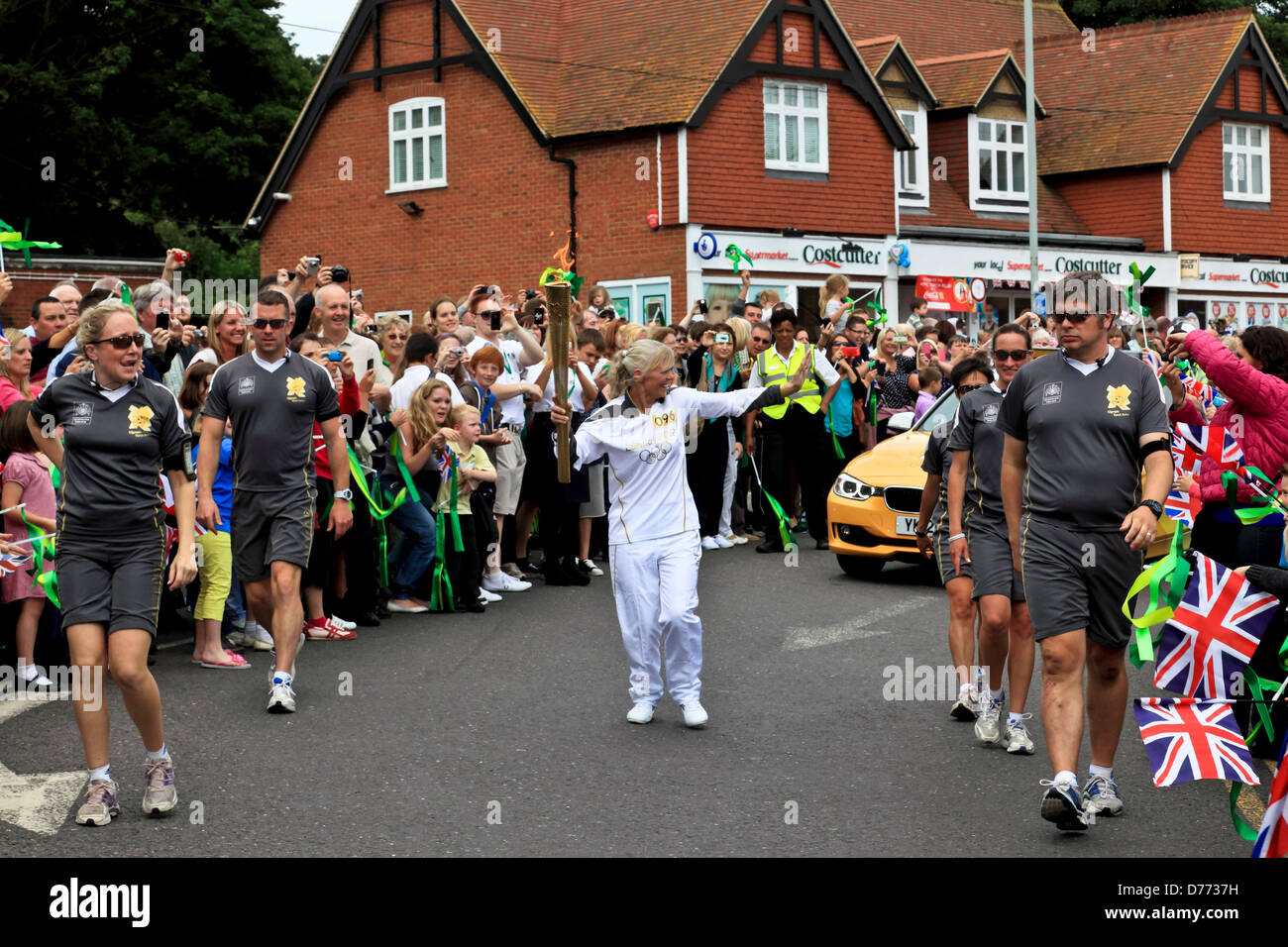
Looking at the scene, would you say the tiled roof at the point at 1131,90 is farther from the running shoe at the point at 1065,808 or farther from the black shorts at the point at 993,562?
the running shoe at the point at 1065,808

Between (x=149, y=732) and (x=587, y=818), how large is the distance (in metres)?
1.76

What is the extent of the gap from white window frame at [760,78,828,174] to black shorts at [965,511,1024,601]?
2583 centimetres

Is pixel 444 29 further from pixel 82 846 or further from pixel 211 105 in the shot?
pixel 82 846

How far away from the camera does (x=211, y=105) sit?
142ft

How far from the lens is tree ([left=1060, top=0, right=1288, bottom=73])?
5434cm

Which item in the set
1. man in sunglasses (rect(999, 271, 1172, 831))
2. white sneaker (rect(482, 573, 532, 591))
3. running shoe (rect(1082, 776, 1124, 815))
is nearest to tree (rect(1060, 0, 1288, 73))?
white sneaker (rect(482, 573, 532, 591))

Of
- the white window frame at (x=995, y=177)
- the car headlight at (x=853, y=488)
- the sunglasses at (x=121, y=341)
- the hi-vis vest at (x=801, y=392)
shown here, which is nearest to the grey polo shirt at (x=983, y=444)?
the sunglasses at (x=121, y=341)

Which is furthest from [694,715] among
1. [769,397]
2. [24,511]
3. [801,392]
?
[801,392]

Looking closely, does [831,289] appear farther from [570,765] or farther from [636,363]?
[570,765]

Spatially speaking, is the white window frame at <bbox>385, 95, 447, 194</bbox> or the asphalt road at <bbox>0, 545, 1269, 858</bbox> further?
the white window frame at <bbox>385, 95, 447, 194</bbox>

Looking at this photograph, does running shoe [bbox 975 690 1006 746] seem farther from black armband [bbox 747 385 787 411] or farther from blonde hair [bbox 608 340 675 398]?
blonde hair [bbox 608 340 675 398]

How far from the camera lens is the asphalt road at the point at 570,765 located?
21.6ft

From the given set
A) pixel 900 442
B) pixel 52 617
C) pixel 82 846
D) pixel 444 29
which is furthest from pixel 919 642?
pixel 444 29

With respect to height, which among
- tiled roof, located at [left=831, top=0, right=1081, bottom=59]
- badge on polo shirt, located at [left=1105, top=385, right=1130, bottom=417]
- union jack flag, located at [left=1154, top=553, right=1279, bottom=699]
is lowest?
union jack flag, located at [left=1154, top=553, right=1279, bottom=699]
